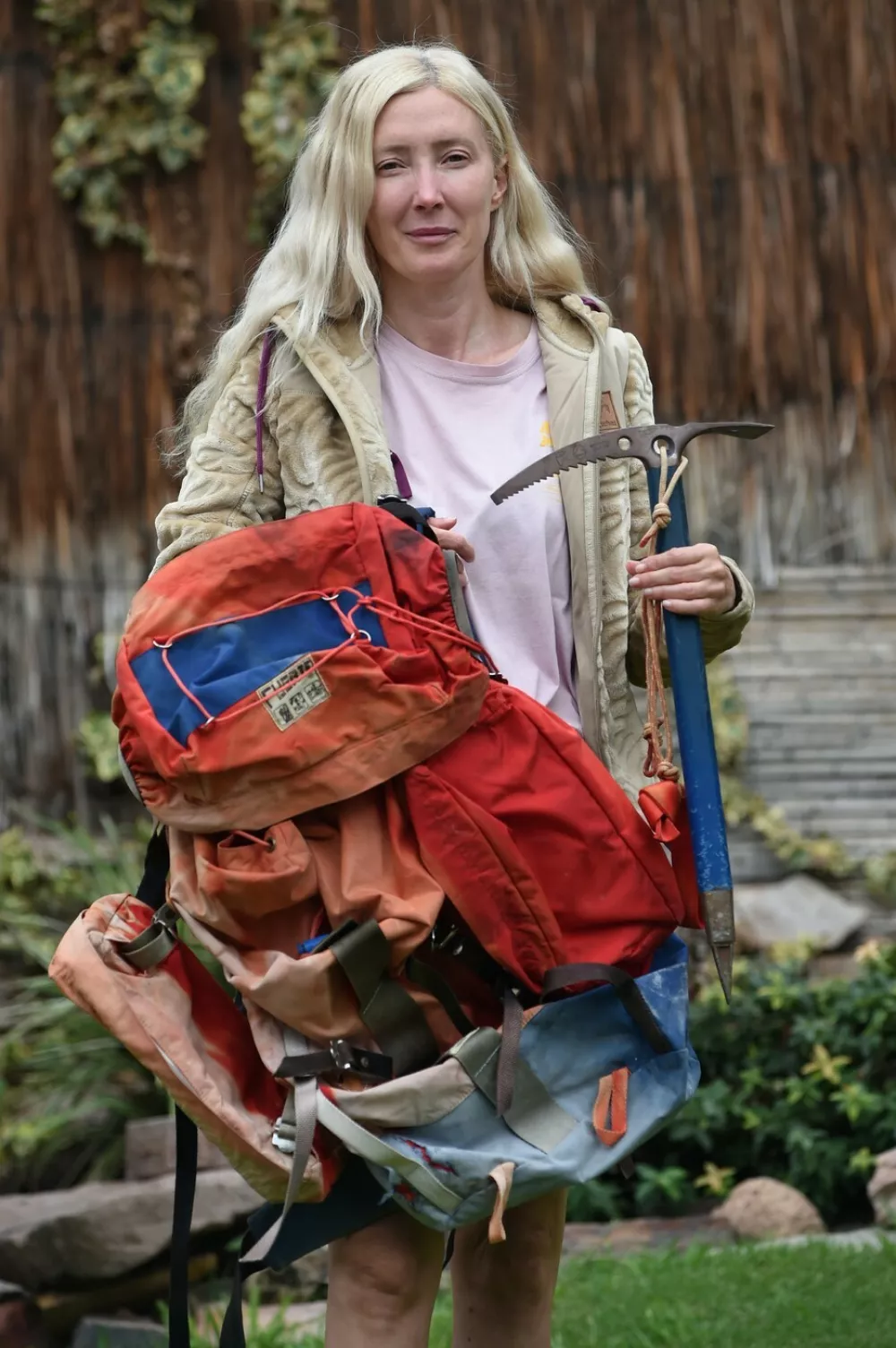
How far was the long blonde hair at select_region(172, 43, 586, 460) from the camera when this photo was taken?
263cm

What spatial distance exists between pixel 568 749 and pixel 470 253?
2.71ft

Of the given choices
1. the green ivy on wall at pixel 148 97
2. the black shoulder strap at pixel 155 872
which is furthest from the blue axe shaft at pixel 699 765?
the green ivy on wall at pixel 148 97

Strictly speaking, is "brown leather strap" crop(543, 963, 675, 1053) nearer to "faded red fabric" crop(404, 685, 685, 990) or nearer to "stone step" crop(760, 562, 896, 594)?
"faded red fabric" crop(404, 685, 685, 990)

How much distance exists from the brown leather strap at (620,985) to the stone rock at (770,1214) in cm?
268

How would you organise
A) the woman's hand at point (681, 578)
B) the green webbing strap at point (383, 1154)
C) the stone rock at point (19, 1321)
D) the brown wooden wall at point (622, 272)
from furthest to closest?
the brown wooden wall at point (622, 272), the stone rock at point (19, 1321), the woman's hand at point (681, 578), the green webbing strap at point (383, 1154)

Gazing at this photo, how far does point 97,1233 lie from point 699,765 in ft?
9.93

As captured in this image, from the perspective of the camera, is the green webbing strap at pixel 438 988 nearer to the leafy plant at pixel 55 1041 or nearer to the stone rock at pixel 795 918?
the leafy plant at pixel 55 1041

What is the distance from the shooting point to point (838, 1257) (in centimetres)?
420

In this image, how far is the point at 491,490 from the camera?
2.65 m

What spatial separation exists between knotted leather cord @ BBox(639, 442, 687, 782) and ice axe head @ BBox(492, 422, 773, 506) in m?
0.01

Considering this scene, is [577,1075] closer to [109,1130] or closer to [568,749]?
[568,749]

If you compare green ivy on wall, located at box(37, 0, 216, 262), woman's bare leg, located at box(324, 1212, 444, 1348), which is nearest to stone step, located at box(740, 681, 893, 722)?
green ivy on wall, located at box(37, 0, 216, 262)

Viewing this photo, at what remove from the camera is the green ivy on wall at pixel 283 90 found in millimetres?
6027

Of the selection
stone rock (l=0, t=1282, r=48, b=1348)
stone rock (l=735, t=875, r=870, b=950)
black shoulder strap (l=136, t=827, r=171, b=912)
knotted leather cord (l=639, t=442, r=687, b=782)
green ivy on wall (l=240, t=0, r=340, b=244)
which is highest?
green ivy on wall (l=240, t=0, r=340, b=244)
